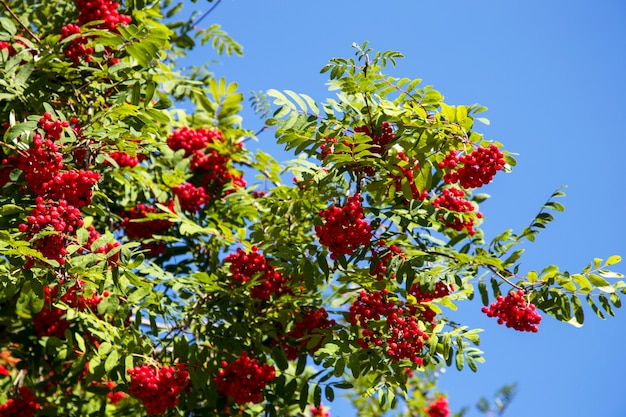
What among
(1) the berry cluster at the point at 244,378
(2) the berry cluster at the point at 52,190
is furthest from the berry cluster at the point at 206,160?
(2) the berry cluster at the point at 52,190

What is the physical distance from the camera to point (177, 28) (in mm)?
6980

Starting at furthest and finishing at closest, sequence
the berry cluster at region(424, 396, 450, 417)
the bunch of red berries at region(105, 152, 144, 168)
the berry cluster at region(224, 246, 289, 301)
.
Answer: the berry cluster at region(424, 396, 450, 417) < the bunch of red berries at region(105, 152, 144, 168) < the berry cluster at region(224, 246, 289, 301)

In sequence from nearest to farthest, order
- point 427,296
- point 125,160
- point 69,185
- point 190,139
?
point 69,185, point 427,296, point 125,160, point 190,139

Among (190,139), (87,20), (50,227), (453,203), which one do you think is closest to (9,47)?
(87,20)

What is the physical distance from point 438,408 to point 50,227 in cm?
507

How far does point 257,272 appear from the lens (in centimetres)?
454

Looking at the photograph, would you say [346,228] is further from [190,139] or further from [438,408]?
[438,408]

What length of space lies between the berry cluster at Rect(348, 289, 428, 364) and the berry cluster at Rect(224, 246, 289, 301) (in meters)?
0.63

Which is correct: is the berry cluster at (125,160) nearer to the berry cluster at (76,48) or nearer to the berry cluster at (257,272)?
the berry cluster at (76,48)

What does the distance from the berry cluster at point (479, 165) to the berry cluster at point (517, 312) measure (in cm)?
65

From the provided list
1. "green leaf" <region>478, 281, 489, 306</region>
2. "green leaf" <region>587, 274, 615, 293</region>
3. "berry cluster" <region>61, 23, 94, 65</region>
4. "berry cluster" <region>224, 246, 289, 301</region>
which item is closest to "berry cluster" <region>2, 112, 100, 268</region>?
"berry cluster" <region>61, 23, 94, 65</region>

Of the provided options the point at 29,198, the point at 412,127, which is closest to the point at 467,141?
the point at 412,127

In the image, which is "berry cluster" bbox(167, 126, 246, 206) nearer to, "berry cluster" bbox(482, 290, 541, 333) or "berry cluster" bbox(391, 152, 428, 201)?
"berry cluster" bbox(391, 152, 428, 201)

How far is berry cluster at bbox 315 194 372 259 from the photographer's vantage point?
12.8 ft
